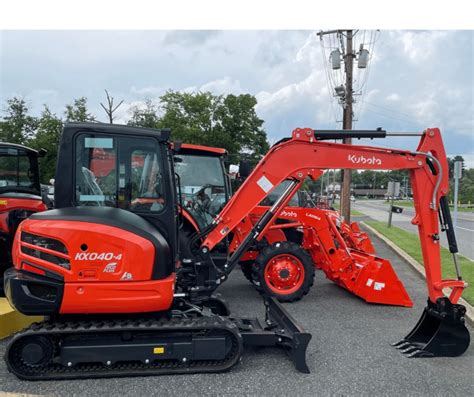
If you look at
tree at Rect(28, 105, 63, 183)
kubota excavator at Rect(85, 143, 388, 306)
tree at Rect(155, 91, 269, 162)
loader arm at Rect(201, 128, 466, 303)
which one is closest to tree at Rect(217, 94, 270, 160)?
tree at Rect(155, 91, 269, 162)

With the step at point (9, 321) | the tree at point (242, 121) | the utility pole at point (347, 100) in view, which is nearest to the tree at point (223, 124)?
the tree at point (242, 121)

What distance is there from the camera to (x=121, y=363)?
444 centimetres

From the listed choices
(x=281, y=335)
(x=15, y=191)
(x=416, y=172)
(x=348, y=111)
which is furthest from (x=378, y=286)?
(x=348, y=111)

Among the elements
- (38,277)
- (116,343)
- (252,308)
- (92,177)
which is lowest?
(252,308)

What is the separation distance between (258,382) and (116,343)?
4.79ft

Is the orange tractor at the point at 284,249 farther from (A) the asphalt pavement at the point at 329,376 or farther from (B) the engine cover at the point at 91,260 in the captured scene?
(B) the engine cover at the point at 91,260

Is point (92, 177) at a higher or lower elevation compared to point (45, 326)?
higher

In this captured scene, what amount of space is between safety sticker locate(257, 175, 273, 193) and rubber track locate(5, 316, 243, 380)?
1.74 metres

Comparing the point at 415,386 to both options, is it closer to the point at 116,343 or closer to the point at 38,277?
the point at 116,343

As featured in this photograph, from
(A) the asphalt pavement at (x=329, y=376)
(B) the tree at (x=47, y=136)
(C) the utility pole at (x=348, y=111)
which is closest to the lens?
(A) the asphalt pavement at (x=329, y=376)

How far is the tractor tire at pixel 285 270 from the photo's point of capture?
7395mm

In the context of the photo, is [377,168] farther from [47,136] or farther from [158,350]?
[47,136]

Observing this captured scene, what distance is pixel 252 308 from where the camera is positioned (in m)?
6.96

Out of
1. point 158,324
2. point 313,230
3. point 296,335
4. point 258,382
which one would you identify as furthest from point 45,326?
point 313,230
